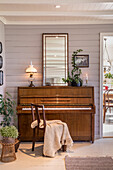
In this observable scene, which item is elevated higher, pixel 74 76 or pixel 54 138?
pixel 74 76

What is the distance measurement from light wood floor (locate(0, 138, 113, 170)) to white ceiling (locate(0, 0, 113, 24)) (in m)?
2.58

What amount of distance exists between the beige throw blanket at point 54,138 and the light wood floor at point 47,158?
0.13 metres

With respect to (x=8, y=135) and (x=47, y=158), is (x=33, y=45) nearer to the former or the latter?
(x=8, y=135)

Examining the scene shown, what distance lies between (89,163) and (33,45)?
2.78 metres

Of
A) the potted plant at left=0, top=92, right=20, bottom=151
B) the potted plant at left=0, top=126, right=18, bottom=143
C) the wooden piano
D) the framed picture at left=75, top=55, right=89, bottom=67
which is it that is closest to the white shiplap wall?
the framed picture at left=75, top=55, right=89, bottom=67

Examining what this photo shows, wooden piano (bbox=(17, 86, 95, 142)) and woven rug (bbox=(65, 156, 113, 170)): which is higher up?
wooden piano (bbox=(17, 86, 95, 142))

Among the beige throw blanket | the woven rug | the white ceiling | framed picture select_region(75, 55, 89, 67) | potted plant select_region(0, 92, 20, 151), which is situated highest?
the white ceiling

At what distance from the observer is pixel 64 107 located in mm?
4566

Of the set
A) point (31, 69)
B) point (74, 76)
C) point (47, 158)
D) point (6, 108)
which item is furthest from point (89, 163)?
point (31, 69)

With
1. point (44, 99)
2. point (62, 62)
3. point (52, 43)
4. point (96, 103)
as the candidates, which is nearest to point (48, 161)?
point (44, 99)

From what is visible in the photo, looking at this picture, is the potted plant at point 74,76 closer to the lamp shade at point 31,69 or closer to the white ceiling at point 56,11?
the lamp shade at point 31,69

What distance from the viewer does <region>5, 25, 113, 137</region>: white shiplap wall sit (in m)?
4.98

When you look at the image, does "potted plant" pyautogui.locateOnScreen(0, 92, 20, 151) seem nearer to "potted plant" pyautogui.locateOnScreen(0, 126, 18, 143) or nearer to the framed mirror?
"potted plant" pyautogui.locateOnScreen(0, 126, 18, 143)

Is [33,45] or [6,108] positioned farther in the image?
[33,45]
